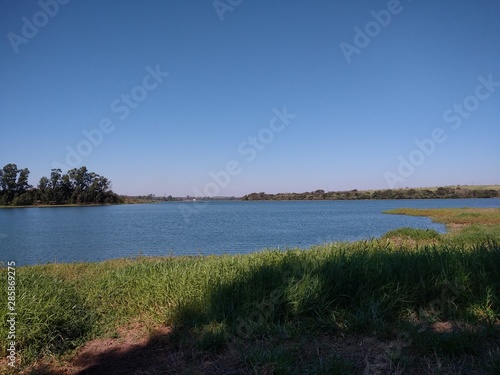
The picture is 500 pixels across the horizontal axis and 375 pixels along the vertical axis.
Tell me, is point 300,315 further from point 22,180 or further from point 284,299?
point 22,180

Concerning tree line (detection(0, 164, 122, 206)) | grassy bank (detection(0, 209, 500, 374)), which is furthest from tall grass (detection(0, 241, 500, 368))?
tree line (detection(0, 164, 122, 206))

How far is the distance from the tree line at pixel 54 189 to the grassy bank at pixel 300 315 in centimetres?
11475

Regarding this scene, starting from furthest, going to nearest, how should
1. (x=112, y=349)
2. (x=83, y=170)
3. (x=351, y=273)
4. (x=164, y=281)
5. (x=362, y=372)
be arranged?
A: (x=83, y=170) → (x=164, y=281) → (x=351, y=273) → (x=112, y=349) → (x=362, y=372)

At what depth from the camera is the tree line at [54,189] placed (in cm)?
10141

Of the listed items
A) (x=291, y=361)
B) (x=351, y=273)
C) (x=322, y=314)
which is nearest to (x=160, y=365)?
(x=291, y=361)

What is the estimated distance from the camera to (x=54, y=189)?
361ft

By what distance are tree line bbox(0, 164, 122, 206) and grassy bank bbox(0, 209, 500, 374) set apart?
115m

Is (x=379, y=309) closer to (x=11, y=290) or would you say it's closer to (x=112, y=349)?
(x=112, y=349)

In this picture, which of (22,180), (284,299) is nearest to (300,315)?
(284,299)

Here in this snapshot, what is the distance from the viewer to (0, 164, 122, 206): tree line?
101412mm

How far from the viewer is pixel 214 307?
5.03 metres

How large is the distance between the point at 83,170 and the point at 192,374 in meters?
128

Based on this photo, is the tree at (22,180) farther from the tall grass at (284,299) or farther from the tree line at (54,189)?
the tall grass at (284,299)

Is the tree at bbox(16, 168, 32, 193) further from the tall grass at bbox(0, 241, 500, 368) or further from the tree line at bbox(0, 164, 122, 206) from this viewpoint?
the tall grass at bbox(0, 241, 500, 368)
